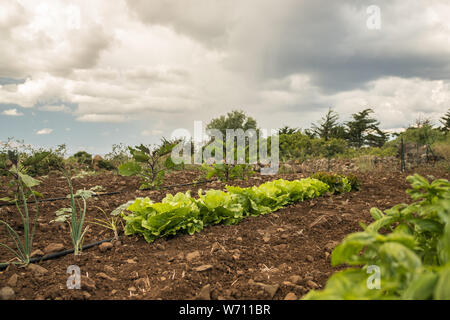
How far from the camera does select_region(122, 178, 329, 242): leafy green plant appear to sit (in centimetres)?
278

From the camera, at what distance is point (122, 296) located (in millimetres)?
1840

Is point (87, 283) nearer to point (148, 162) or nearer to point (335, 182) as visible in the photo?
point (148, 162)

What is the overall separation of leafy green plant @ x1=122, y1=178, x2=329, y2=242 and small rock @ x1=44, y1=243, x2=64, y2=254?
57cm

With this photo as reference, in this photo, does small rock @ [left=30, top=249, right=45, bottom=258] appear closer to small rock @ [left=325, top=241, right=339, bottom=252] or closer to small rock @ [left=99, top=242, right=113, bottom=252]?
small rock @ [left=99, top=242, right=113, bottom=252]

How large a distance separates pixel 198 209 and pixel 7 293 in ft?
5.38

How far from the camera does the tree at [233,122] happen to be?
28.7m

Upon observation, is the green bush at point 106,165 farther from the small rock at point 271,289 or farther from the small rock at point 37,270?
the small rock at point 271,289

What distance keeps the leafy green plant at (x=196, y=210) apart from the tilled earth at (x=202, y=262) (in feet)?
0.37

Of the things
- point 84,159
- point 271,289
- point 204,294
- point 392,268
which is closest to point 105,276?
point 204,294

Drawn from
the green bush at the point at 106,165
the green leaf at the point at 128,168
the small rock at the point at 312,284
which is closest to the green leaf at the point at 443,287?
the small rock at the point at 312,284

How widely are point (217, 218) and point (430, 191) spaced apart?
2.17 meters

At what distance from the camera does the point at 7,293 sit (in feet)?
5.67
